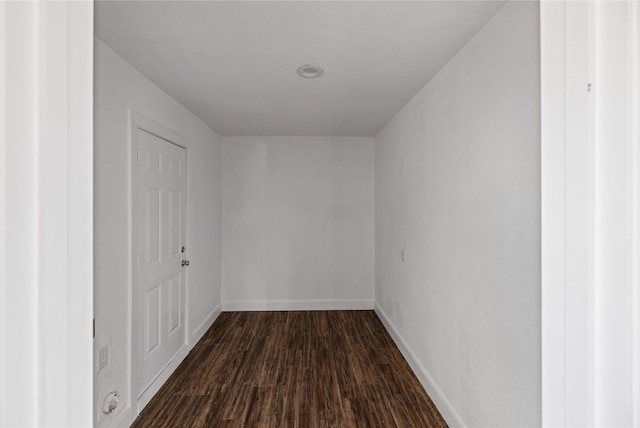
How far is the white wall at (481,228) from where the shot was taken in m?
1.34

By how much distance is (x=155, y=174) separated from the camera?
249 centimetres

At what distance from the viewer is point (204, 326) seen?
3.60 metres

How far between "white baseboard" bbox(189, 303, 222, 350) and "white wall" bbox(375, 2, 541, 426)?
2132 mm

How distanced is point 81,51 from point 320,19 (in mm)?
1404

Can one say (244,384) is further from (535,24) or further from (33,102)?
(535,24)

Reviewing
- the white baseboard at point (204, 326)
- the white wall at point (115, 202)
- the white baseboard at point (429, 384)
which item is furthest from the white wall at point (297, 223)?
the white wall at point (115, 202)

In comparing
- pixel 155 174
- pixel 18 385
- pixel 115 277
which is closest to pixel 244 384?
pixel 115 277

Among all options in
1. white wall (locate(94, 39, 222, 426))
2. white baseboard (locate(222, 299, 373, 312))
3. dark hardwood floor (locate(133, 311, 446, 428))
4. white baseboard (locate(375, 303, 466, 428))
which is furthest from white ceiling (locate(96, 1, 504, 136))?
white baseboard (locate(222, 299, 373, 312))

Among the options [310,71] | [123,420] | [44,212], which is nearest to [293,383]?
[123,420]

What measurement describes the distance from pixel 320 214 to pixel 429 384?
8.38ft

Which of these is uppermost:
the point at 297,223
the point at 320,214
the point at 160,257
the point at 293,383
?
the point at 320,214

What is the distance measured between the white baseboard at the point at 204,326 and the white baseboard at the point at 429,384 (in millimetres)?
2075
